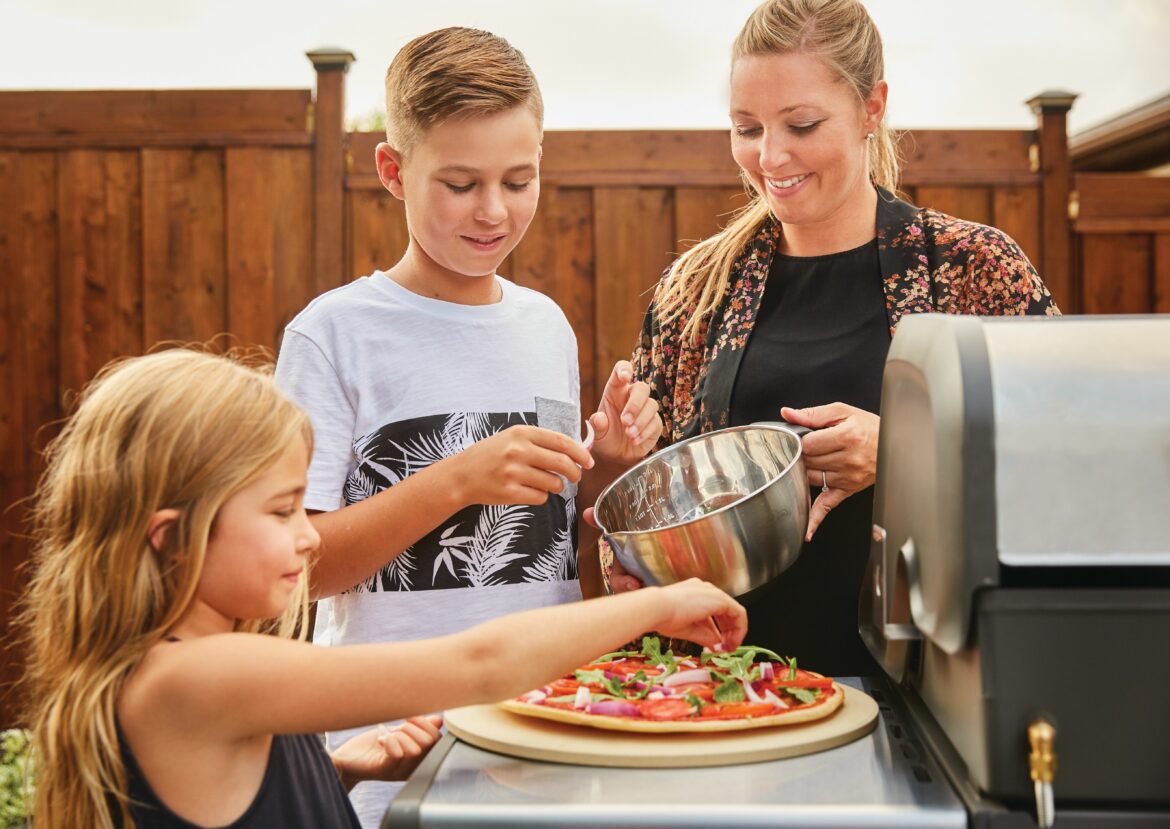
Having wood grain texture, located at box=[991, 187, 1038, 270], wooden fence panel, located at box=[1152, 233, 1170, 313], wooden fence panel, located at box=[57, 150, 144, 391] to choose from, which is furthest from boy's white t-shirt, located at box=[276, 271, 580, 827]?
wooden fence panel, located at box=[1152, 233, 1170, 313]

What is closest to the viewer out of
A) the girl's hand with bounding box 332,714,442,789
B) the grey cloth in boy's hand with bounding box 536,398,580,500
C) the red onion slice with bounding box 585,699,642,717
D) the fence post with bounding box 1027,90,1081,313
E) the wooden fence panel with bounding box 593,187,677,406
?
the red onion slice with bounding box 585,699,642,717

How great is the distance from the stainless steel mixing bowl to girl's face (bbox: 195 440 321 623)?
347 mm

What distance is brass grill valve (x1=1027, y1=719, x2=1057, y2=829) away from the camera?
853 millimetres

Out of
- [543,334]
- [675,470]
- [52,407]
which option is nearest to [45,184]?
[52,407]

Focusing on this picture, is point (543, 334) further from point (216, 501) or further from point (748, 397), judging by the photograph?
point (216, 501)

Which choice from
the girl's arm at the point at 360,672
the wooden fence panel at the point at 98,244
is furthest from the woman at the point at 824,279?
the wooden fence panel at the point at 98,244

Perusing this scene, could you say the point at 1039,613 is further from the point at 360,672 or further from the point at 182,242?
the point at 182,242

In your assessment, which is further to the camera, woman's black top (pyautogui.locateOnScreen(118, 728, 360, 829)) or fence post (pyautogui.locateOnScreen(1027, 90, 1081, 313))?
fence post (pyautogui.locateOnScreen(1027, 90, 1081, 313))

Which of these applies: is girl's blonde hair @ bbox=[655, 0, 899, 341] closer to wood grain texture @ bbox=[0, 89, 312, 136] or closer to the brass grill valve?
the brass grill valve

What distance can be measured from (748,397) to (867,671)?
41 centimetres

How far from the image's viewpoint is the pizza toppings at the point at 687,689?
3.60 ft

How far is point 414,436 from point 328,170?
2383 millimetres

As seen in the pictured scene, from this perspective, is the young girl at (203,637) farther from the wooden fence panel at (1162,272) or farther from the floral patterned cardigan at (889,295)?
the wooden fence panel at (1162,272)

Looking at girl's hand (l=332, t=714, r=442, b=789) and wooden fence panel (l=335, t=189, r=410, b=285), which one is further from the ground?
wooden fence panel (l=335, t=189, r=410, b=285)
